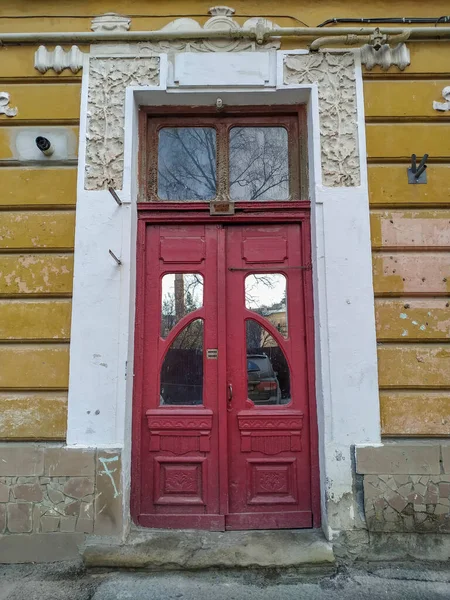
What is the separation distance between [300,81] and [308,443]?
335 cm

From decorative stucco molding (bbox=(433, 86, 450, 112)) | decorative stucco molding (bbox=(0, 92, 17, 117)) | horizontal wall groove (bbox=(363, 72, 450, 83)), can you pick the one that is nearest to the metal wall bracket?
decorative stucco molding (bbox=(433, 86, 450, 112))

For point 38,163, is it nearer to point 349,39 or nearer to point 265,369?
point 265,369

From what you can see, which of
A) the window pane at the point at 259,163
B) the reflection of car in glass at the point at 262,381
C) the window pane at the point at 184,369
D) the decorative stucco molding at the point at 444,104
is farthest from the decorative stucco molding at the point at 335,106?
the window pane at the point at 184,369

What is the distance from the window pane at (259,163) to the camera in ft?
14.0

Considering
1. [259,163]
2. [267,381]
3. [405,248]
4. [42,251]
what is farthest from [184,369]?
[405,248]

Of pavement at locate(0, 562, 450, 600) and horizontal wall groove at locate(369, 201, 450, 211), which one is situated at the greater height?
horizontal wall groove at locate(369, 201, 450, 211)

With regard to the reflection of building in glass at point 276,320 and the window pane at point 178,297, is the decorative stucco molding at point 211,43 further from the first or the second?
the reflection of building in glass at point 276,320

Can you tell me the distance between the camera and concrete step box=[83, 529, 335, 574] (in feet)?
11.0

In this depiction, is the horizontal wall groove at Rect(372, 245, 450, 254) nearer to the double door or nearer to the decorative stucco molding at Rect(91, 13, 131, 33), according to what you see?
the double door

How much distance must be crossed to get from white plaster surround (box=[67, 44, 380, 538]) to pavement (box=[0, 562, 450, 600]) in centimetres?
41

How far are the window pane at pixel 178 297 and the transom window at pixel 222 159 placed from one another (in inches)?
30.6

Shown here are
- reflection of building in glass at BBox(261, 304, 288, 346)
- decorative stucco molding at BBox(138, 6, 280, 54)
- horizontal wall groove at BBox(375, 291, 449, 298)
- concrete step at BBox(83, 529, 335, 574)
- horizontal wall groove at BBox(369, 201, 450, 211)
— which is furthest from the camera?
decorative stucco molding at BBox(138, 6, 280, 54)

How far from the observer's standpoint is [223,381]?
396cm

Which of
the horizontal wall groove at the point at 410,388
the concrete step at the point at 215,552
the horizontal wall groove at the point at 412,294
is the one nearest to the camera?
the concrete step at the point at 215,552
